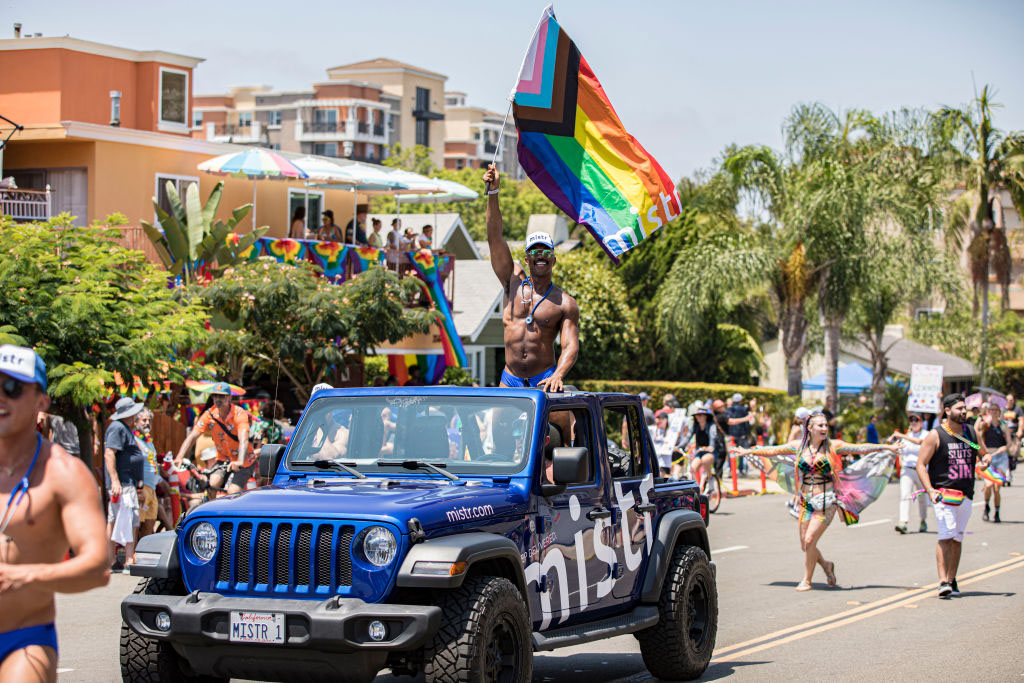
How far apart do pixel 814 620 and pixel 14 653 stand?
8.37 m

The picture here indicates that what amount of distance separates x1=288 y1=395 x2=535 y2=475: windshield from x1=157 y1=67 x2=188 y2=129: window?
26.8 metres

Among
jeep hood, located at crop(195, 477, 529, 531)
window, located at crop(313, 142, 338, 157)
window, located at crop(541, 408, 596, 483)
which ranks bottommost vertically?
jeep hood, located at crop(195, 477, 529, 531)

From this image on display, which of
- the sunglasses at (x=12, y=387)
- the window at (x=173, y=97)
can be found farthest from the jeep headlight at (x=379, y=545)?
the window at (x=173, y=97)

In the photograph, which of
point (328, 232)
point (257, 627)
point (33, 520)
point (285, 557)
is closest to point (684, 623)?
point (285, 557)

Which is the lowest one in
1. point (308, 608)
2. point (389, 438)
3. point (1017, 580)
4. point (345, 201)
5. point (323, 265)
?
point (1017, 580)

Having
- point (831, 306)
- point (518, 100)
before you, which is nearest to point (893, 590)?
point (518, 100)

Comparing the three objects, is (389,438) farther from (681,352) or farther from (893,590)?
(681,352)

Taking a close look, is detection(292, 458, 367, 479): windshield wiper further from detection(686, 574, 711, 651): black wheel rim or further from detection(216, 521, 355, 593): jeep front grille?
detection(686, 574, 711, 651): black wheel rim

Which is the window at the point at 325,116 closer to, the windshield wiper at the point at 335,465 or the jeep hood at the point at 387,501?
the windshield wiper at the point at 335,465

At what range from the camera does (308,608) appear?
6.19 meters

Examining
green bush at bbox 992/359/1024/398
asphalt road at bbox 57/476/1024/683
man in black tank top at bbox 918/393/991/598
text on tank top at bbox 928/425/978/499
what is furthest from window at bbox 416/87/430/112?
text on tank top at bbox 928/425/978/499

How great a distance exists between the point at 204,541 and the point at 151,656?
0.65 meters

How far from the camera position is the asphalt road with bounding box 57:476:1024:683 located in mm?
9164

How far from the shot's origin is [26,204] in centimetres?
2756
